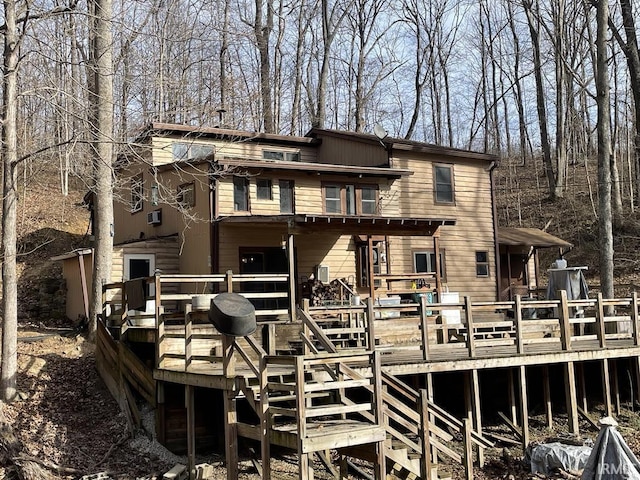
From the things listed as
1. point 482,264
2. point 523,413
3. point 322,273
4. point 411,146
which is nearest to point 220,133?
point 322,273

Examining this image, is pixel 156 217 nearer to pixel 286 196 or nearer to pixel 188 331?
pixel 286 196

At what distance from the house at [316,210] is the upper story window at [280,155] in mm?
39

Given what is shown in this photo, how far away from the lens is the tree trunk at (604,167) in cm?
1858

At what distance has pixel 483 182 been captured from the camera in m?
23.0

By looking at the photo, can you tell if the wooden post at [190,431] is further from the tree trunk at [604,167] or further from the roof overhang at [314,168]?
the tree trunk at [604,167]

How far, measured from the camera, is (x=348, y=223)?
16531mm

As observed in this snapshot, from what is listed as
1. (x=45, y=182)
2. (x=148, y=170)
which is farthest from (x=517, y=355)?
(x=45, y=182)

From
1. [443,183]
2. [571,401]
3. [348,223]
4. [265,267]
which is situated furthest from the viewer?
[443,183]

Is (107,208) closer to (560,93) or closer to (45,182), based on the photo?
(45,182)

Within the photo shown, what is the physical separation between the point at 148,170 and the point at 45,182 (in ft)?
50.9

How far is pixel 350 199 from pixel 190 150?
522cm

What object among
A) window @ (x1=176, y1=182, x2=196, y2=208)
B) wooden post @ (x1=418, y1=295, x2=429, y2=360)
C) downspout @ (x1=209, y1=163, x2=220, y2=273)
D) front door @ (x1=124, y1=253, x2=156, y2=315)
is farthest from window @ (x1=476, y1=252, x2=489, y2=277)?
wooden post @ (x1=418, y1=295, x2=429, y2=360)

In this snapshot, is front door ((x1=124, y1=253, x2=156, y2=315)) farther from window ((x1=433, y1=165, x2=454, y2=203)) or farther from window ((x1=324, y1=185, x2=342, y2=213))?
window ((x1=433, y1=165, x2=454, y2=203))

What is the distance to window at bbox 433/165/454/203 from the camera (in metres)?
22.0
